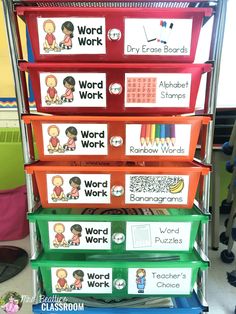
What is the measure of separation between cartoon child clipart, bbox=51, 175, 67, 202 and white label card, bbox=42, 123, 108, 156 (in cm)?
7

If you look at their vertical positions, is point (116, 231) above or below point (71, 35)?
below

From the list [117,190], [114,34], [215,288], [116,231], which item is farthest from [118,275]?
[114,34]

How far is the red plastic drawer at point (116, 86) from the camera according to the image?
2.07ft

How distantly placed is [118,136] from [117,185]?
0.41 feet

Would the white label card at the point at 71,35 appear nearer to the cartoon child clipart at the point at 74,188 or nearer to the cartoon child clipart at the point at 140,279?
the cartoon child clipart at the point at 74,188

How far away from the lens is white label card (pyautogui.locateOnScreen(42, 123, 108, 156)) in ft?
2.15

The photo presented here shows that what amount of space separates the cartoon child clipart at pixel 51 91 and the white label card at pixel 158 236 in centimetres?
37

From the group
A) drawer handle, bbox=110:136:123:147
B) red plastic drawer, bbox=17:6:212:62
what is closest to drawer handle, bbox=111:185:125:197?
drawer handle, bbox=110:136:123:147

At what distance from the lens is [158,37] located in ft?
2.01

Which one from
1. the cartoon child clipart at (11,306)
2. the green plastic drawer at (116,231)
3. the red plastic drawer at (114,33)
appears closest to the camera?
the red plastic drawer at (114,33)

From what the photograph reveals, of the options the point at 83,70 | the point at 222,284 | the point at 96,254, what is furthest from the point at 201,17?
the point at 222,284

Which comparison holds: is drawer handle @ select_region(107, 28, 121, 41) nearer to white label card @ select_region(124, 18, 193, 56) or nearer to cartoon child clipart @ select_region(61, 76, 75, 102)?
white label card @ select_region(124, 18, 193, 56)

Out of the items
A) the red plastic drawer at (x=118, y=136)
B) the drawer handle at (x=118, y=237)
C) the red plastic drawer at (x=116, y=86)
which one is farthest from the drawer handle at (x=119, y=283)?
the red plastic drawer at (x=116, y=86)

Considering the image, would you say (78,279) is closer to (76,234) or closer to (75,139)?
(76,234)
